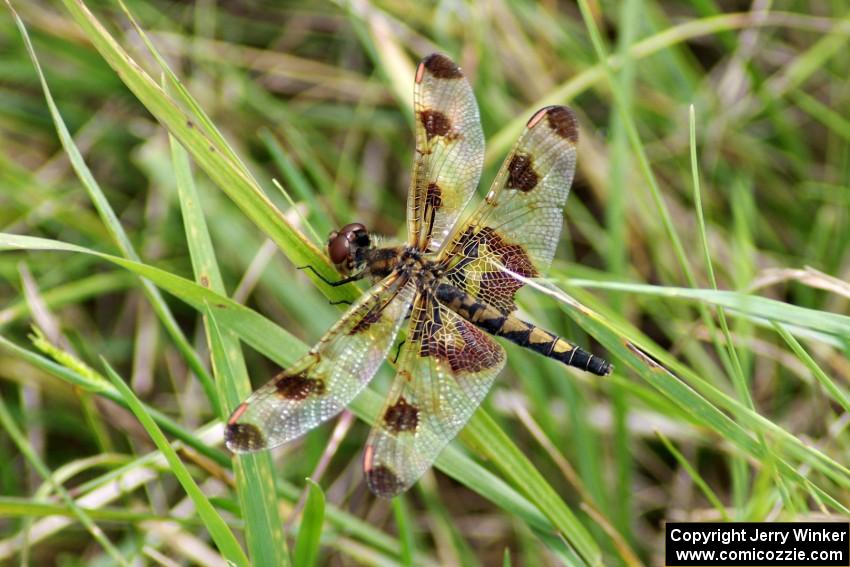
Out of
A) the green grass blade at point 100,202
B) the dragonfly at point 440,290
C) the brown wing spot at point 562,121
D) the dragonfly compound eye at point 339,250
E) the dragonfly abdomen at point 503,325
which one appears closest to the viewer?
the green grass blade at point 100,202

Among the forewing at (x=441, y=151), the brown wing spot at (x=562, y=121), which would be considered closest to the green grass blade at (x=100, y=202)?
the forewing at (x=441, y=151)

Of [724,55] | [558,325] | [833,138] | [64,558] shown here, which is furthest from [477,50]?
[64,558]

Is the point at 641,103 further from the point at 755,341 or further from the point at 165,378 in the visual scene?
the point at 165,378

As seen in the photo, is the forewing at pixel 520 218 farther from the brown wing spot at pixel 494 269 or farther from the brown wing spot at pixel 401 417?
the brown wing spot at pixel 401 417

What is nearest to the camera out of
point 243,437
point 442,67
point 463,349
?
point 243,437

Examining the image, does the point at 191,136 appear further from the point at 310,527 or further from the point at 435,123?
the point at 310,527

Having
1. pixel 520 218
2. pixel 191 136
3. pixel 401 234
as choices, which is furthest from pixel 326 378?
pixel 401 234

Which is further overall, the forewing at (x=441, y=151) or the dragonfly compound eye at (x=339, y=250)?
the forewing at (x=441, y=151)
